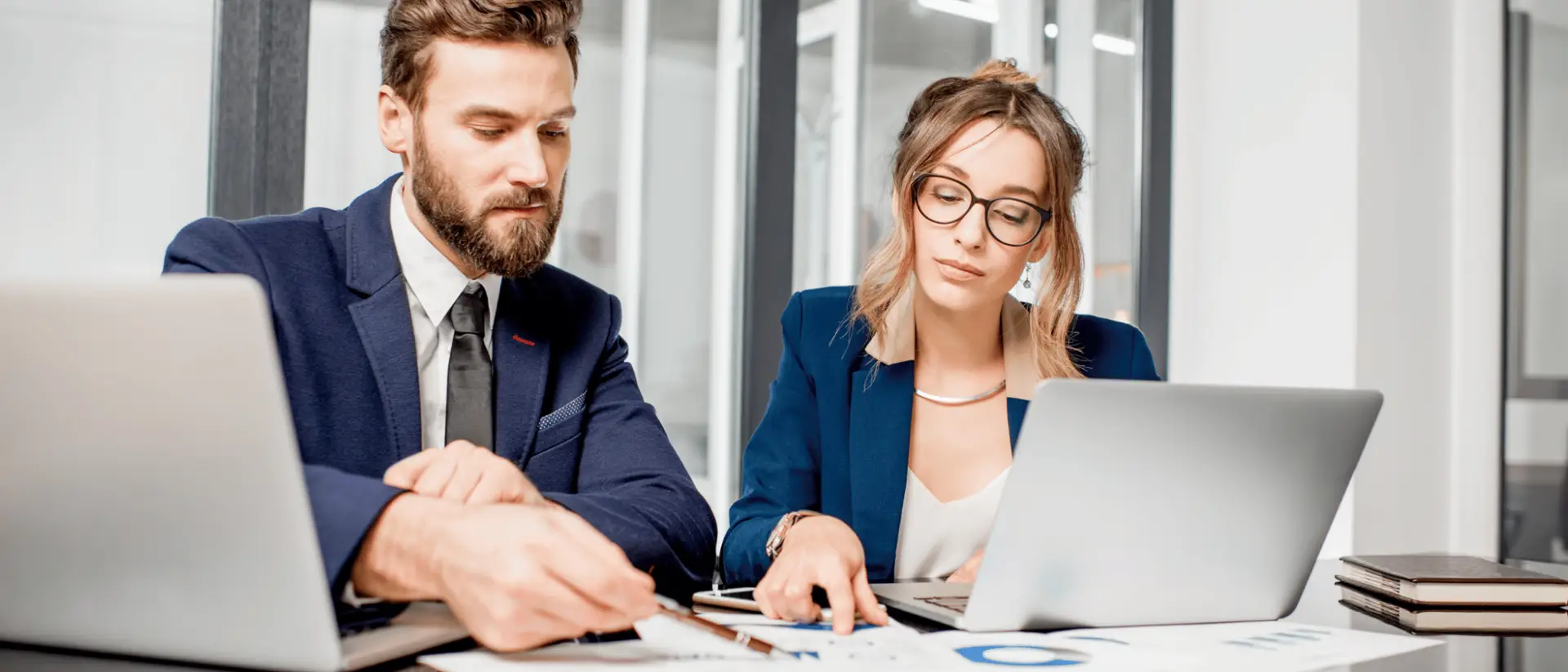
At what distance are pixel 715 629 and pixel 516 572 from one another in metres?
0.20

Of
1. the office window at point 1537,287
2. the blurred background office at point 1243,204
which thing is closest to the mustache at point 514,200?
the blurred background office at point 1243,204

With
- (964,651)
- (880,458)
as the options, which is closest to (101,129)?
(880,458)

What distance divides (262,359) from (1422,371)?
3.46m

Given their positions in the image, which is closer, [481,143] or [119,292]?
[119,292]

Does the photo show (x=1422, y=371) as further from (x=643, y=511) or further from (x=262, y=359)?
(x=262, y=359)

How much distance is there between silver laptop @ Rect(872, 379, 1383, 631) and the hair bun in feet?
2.78

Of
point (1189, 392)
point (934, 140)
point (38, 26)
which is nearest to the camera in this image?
point (1189, 392)

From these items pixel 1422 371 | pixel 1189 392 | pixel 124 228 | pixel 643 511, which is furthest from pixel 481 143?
pixel 1422 371

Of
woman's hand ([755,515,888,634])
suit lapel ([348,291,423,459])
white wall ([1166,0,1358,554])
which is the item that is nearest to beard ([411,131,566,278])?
suit lapel ([348,291,423,459])

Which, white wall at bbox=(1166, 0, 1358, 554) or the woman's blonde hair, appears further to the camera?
white wall at bbox=(1166, 0, 1358, 554)

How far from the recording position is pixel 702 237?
126 inches

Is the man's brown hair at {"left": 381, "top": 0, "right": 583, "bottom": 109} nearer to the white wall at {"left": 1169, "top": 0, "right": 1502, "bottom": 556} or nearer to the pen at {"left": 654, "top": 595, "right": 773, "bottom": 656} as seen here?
the pen at {"left": 654, "top": 595, "right": 773, "bottom": 656}

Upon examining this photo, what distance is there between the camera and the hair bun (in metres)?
1.77

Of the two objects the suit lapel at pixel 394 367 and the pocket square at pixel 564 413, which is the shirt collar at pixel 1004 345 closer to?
the pocket square at pixel 564 413
